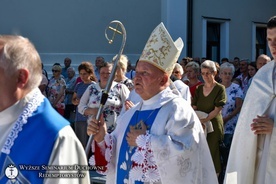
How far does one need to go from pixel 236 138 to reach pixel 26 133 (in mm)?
2343

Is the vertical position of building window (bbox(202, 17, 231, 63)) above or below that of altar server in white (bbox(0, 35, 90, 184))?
above

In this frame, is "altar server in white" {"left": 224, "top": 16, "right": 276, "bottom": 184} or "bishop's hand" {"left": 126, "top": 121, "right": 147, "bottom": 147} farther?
"altar server in white" {"left": 224, "top": 16, "right": 276, "bottom": 184}

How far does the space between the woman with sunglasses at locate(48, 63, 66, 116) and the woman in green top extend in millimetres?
4052

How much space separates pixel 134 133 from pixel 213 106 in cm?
313

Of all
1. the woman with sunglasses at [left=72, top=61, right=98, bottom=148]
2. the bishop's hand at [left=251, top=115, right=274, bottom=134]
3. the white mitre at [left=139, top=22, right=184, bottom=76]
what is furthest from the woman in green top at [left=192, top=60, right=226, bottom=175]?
the bishop's hand at [left=251, top=115, right=274, bottom=134]

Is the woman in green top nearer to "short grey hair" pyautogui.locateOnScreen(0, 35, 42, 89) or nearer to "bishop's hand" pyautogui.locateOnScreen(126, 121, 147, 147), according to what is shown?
"bishop's hand" pyautogui.locateOnScreen(126, 121, 147, 147)

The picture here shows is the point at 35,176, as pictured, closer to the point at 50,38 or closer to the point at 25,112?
the point at 25,112

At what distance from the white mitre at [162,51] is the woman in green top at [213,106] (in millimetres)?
2431

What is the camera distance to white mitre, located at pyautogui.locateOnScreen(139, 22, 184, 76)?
450 cm

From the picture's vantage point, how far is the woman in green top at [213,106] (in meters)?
7.21

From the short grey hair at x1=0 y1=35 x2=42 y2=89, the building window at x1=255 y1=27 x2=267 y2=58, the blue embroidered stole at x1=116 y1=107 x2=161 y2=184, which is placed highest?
the building window at x1=255 y1=27 x2=267 y2=58

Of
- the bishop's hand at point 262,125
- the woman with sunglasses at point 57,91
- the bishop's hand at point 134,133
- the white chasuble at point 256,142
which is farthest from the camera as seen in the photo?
the woman with sunglasses at point 57,91

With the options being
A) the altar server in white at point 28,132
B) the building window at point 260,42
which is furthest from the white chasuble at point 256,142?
the building window at point 260,42

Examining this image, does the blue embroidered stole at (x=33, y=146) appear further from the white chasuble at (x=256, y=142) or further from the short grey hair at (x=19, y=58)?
the white chasuble at (x=256, y=142)
